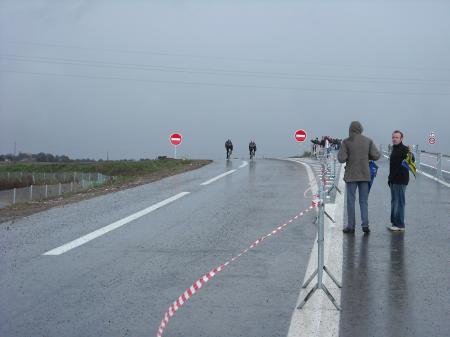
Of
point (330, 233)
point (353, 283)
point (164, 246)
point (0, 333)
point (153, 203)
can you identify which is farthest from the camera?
point (153, 203)

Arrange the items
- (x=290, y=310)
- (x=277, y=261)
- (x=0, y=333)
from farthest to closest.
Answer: (x=277, y=261), (x=290, y=310), (x=0, y=333)

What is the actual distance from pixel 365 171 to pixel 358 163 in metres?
0.18

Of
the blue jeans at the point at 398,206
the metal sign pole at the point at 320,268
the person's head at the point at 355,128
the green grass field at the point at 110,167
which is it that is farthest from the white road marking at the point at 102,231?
the green grass field at the point at 110,167

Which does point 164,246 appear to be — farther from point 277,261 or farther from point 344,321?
point 344,321

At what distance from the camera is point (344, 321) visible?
679 cm

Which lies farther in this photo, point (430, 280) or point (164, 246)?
point (164, 246)

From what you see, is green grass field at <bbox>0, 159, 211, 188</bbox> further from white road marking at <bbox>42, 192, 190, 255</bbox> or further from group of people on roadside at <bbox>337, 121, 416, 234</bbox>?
group of people on roadside at <bbox>337, 121, 416, 234</bbox>

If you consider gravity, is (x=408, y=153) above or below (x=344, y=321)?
above

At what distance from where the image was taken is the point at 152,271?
915 cm

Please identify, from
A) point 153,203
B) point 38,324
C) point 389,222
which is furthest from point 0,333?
point 153,203

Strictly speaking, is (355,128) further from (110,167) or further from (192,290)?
(110,167)

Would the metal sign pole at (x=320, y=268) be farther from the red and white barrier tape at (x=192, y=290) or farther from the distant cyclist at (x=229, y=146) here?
the distant cyclist at (x=229, y=146)

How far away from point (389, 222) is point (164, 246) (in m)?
4.69

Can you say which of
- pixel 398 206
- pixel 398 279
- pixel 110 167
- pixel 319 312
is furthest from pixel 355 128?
pixel 110 167
